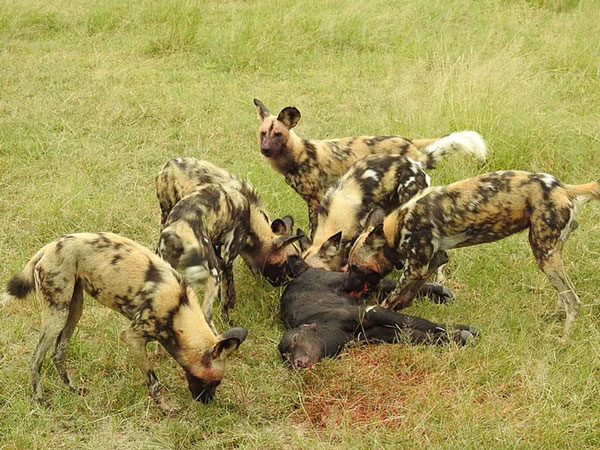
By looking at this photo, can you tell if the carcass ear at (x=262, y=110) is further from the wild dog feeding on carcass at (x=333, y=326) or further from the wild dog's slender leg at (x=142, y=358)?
the wild dog's slender leg at (x=142, y=358)

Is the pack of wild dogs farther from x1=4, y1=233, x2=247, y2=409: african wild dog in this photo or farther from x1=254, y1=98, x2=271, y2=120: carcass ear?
x1=254, y1=98, x2=271, y2=120: carcass ear

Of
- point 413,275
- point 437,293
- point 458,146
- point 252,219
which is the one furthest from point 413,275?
point 458,146

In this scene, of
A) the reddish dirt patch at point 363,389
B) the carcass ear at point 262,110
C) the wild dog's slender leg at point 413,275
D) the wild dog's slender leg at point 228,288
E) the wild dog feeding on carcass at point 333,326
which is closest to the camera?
the reddish dirt patch at point 363,389

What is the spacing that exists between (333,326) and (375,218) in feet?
3.20

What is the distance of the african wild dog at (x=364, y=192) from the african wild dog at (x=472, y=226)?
0.29 meters

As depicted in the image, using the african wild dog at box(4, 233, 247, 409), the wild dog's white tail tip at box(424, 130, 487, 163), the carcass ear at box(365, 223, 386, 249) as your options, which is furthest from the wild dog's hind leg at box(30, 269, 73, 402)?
the wild dog's white tail tip at box(424, 130, 487, 163)

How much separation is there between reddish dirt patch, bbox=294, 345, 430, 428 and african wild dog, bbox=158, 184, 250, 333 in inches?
21.7

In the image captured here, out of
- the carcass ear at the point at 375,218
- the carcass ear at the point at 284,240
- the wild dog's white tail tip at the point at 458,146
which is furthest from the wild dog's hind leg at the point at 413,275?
the wild dog's white tail tip at the point at 458,146

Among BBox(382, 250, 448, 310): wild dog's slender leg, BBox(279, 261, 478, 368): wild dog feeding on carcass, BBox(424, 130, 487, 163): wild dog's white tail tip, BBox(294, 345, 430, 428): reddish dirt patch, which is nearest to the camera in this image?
BBox(294, 345, 430, 428): reddish dirt patch

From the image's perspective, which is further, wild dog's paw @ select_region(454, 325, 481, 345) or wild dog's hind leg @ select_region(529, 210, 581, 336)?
wild dog's hind leg @ select_region(529, 210, 581, 336)

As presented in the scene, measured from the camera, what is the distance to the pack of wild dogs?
3555 millimetres

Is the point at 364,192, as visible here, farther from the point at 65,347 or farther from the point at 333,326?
the point at 65,347

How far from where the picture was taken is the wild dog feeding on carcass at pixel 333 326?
391cm

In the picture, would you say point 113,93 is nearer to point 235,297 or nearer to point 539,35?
point 235,297
